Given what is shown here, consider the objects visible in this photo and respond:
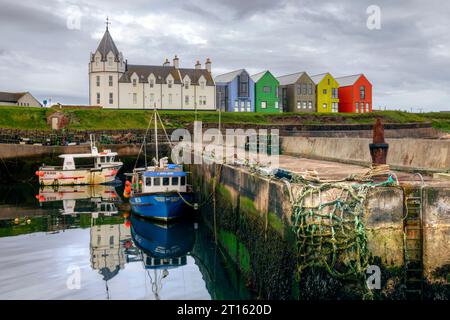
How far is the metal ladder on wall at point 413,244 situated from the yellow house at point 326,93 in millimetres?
64067

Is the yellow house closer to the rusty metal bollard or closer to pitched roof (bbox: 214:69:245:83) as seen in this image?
pitched roof (bbox: 214:69:245:83)

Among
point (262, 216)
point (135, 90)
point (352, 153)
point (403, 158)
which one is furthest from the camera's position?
point (135, 90)

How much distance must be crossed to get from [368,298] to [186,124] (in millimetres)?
49974

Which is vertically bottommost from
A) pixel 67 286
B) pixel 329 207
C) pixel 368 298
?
pixel 67 286

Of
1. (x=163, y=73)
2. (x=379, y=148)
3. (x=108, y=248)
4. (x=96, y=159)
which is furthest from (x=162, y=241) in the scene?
(x=163, y=73)

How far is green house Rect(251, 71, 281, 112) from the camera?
225 ft

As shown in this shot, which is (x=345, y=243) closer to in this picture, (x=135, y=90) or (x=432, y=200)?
(x=432, y=200)

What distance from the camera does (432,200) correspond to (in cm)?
927

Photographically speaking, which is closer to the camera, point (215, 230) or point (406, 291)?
point (406, 291)

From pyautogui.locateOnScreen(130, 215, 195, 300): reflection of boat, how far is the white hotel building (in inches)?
1727

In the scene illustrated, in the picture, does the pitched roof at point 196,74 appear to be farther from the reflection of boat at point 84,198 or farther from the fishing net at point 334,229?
the fishing net at point 334,229

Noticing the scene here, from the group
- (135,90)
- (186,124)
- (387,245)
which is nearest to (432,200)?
(387,245)

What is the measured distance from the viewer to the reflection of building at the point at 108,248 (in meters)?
15.7

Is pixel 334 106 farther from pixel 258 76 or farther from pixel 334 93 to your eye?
pixel 258 76
